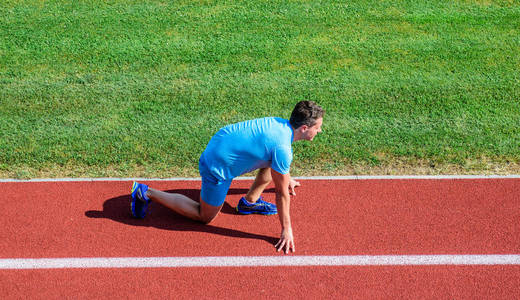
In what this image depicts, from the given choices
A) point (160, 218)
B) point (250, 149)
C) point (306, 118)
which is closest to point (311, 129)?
point (306, 118)

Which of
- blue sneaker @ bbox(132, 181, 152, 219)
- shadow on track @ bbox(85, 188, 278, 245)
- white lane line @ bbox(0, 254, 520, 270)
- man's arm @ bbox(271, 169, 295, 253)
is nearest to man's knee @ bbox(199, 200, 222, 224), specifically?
shadow on track @ bbox(85, 188, 278, 245)

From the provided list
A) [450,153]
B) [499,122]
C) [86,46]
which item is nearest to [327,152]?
[450,153]

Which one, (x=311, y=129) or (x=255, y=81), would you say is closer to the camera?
(x=311, y=129)

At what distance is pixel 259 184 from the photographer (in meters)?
5.89

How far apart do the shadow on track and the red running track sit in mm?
18

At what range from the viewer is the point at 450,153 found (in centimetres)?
714

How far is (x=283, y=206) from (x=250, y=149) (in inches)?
26.1

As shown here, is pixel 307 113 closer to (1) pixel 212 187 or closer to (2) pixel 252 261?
(1) pixel 212 187

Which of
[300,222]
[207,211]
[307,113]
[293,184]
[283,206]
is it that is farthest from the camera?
[293,184]

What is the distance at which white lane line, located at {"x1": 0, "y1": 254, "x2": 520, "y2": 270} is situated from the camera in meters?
5.36

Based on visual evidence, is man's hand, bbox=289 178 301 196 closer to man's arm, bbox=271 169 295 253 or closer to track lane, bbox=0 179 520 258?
track lane, bbox=0 179 520 258

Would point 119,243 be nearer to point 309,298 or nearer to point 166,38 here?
point 309,298

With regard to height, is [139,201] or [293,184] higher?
[293,184]

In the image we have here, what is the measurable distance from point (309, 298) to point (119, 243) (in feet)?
6.99
